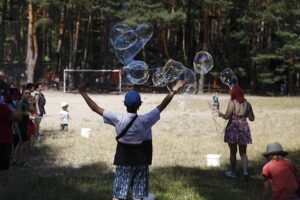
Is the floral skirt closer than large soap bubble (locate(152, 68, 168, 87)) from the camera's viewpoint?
Yes

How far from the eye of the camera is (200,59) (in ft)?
42.0

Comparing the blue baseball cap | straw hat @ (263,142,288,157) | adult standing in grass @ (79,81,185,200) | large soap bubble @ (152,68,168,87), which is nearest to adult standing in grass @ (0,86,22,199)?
adult standing in grass @ (79,81,185,200)

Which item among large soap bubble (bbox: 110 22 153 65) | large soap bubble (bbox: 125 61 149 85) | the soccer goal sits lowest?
the soccer goal

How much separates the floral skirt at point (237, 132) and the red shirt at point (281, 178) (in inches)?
151

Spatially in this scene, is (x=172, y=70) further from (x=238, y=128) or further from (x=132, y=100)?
(x=132, y=100)

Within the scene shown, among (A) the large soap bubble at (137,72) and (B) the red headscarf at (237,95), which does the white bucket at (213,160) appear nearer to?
(B) the red headscarf at (237,95)

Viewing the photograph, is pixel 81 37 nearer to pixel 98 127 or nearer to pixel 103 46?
pixel 103 46

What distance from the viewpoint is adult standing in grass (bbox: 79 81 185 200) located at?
20.5 ft

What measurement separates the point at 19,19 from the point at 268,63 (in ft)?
98.5

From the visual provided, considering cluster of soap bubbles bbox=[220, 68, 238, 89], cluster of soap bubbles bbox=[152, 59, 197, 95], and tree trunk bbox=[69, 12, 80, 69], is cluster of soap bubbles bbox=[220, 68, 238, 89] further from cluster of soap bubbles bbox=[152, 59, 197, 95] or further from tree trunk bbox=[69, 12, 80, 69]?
tree trunk bbox=[69, 12, 80, 69]

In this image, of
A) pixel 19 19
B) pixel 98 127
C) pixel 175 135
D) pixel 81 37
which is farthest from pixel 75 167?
pixel 19 19

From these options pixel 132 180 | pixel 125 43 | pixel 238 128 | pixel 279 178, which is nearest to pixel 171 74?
pixel 125 43

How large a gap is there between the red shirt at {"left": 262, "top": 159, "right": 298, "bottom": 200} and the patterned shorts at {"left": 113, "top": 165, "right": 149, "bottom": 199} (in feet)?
4.46

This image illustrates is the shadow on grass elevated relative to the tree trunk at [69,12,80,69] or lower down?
lower down
